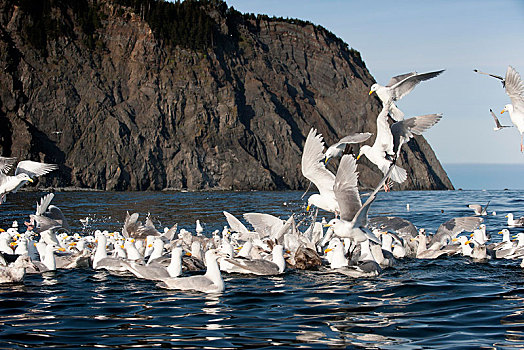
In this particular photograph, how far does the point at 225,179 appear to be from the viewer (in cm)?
→ 7838

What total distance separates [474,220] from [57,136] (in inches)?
2655

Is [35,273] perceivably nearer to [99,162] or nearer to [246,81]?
[99,162]

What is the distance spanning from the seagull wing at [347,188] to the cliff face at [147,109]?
6363 centimetres

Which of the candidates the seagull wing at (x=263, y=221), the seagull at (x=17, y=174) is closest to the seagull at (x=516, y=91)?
the seagull wing at (x=263, y=221)

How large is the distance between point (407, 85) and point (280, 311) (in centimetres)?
848

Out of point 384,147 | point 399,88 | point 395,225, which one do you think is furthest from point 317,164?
point 395,225

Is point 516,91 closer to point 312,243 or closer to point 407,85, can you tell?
point 407,85

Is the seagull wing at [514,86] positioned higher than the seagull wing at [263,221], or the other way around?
the seagull wing at [514,86]

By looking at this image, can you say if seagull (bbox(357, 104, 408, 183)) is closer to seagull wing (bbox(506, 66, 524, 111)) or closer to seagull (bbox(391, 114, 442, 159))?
seagull (bbox(391, 114, 442, 159))

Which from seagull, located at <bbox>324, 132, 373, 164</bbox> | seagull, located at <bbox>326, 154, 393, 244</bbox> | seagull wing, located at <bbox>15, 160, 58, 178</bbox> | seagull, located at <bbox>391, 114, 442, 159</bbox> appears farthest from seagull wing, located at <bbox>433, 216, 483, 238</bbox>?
seagull wing, located at <bbox>15, 160, 58, 178</bbox>

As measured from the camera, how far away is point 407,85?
49.3 feet

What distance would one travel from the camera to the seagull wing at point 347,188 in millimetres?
10461

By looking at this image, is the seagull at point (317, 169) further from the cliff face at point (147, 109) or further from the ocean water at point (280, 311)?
the cliff face at point (147, 109)

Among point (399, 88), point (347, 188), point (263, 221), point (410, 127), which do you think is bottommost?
point (263, 221)
